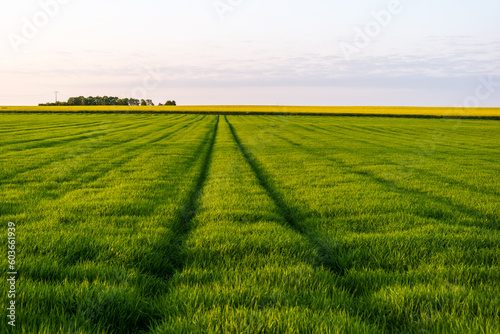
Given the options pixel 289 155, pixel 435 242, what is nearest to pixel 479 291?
pixel 435 242

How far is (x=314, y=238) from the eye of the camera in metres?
6.12

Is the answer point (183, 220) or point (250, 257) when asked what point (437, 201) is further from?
point (183, 220)

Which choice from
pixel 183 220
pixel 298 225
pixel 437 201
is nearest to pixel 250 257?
pixel 298 225

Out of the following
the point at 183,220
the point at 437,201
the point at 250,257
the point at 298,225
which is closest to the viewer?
the point at 250,257

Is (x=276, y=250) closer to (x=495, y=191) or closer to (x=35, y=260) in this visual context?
(x=35, y=260)

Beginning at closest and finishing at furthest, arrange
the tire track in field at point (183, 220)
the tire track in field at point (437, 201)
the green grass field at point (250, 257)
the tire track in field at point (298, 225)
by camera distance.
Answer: the green grass field at point (250, 257)
the tire track in field at point (298, 225)
the tire track in field at point (183, 220)
the tire track in field at point (437, 201)

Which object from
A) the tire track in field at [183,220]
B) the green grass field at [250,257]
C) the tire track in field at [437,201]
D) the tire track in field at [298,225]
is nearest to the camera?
the green grass field at [250,257]

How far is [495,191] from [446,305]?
30.5ft

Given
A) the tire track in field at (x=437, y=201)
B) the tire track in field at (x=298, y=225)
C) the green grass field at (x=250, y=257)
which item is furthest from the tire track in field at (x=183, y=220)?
the tire track in field at (x=437, y=201)

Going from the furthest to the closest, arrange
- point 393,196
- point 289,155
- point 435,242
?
point 289,155
point 393,196
point 435,242

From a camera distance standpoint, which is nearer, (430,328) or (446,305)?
(430,328)

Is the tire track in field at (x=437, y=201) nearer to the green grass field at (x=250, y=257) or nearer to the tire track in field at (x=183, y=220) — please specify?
the green grass field at (x=250, y=257)

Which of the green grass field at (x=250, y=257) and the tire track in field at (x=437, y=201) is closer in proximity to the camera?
the green grass field at (x=250, y=257)

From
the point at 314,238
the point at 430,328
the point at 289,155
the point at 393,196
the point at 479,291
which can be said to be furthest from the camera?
the point at 289,155
